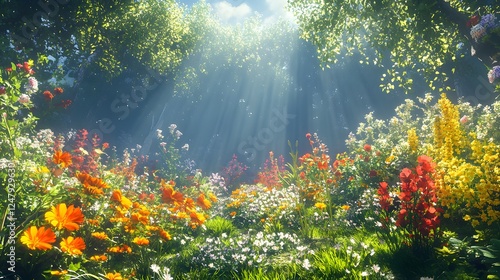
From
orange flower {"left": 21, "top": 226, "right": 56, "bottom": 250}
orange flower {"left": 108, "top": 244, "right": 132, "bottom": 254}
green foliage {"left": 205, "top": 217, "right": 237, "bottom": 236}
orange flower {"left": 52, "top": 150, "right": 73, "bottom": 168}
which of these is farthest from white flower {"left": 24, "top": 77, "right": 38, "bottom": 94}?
orange flower {"left": 21, "top": 226, "right": 56, "bottom": 250}

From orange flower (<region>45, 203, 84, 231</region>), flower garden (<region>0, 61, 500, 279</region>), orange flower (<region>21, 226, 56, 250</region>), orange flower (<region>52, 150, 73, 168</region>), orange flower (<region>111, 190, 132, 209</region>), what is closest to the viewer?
orange flower (<region>21, 226, 56, 250</region>)

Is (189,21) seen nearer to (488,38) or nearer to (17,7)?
(17,7)

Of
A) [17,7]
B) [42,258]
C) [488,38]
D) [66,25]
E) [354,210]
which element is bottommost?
[42,258]

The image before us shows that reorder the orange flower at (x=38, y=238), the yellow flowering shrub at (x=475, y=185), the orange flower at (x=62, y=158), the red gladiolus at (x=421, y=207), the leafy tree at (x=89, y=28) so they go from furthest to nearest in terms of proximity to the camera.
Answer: the leafy tree at (x=89, y=28), the orange flower at (x=62, y=158), the red gladiolus at (x=421, y=207), the yellow flowering shrub at (x=475, y=185), the orange flower at (x=38, y=238)

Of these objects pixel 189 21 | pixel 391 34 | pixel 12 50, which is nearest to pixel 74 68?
pixel 189 21

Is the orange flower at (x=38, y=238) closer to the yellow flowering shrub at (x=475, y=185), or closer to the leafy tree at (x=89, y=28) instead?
the yellow flowering shrub at (x=475, y=185)

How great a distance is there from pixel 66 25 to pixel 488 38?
562 inches

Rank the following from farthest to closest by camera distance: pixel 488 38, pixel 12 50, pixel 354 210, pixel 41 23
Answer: pixel 41 23 → pixel 12 50 → pixel 354 210 → pixel 488 38

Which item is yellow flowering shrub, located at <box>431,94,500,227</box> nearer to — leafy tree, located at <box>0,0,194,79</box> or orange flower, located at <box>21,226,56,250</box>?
orange flower, located at <box>21,226,56,250</box>

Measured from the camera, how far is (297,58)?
93.8ft

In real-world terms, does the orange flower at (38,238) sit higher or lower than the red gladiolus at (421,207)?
lower

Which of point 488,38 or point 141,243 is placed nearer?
point 141,243

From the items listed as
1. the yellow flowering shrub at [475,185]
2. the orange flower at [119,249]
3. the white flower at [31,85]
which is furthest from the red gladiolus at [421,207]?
the white flower at [31,85]

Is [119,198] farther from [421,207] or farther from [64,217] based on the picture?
[421,207]
